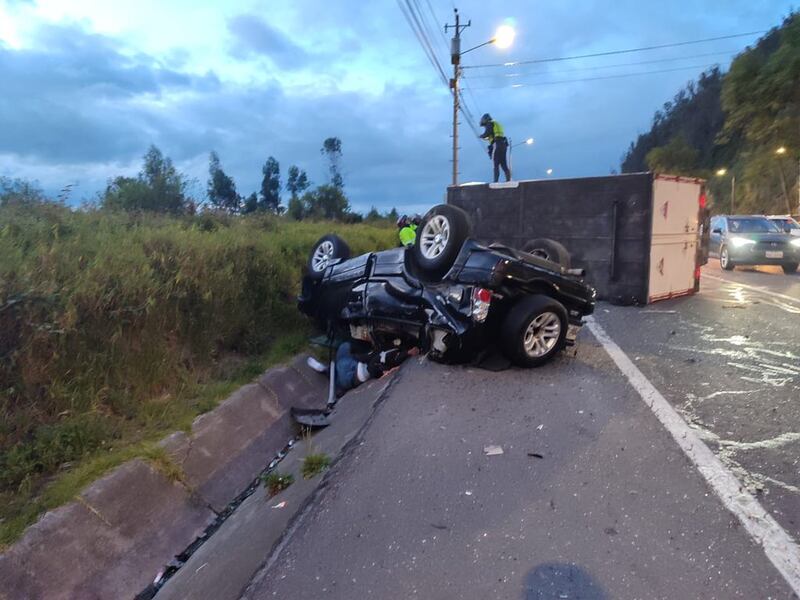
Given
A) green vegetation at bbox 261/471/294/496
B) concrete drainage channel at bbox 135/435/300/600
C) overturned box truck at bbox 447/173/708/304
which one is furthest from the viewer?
overturned box truck at bbox 447/173/708/304

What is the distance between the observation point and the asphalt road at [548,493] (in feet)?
9.21

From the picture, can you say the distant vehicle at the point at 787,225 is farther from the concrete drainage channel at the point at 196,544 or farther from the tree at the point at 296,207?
the concrete drainage channel at the point at 196,544

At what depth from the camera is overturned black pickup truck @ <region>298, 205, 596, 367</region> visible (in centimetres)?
576

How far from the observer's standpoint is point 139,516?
14.1ft

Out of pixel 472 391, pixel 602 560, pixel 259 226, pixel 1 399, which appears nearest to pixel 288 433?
pixel 472 391

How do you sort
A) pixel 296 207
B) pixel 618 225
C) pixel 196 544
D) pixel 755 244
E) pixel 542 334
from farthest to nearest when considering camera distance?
pixel 296 207
pixel 755 244
pixel 618 225
pixel 542 334
pixel 196 544

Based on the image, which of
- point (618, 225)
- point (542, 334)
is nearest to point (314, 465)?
point (542, 334)

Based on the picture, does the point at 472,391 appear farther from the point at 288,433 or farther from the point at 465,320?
the point at 288,433

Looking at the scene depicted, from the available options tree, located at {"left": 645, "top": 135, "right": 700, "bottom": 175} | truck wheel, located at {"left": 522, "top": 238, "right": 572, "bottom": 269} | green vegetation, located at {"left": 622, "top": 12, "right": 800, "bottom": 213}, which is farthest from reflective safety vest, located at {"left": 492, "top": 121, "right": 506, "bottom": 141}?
tree, located at {"left": 645, "top": 135, "right": 700, "bottom": 175}

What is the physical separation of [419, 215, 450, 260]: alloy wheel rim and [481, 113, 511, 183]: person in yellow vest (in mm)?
9747

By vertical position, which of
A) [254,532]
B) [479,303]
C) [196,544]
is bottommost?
[196,544]

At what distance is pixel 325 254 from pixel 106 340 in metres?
3.74

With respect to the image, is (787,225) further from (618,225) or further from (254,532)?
(254,532)

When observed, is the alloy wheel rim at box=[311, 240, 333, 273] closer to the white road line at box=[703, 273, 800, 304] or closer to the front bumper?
the white road line at box=[703, 273, 800, 304]
